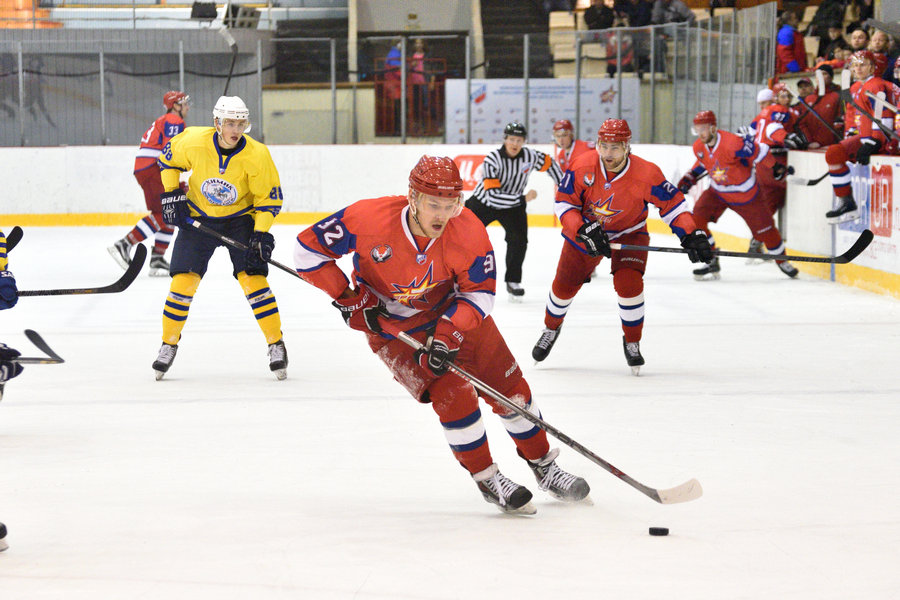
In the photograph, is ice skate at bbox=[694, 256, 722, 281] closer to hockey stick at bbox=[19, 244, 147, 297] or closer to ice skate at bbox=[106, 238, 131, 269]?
ice skate at bbox=[106, 238, 131, 269]

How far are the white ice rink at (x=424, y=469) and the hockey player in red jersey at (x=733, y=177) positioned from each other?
5.77 ft

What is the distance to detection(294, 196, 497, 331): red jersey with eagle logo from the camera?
3.01 meters

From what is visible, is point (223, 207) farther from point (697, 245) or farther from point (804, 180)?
point (804, 180)

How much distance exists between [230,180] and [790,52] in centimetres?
784

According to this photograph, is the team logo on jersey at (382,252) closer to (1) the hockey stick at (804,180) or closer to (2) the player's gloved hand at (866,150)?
(2) the player's gloved hand at (866,150)

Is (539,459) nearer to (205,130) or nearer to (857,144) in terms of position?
(205,130)

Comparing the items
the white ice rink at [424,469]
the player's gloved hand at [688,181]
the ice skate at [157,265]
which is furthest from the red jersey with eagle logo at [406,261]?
the ice skate at [157,265]

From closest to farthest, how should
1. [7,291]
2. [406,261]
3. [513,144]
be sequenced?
[406,261] → [7,291] → [513,144]

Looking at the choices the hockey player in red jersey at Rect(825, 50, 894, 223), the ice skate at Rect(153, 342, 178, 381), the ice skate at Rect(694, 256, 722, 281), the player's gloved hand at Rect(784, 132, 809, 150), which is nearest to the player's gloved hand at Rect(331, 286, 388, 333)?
the ice skate at Rect(153, 342, 178, 381)

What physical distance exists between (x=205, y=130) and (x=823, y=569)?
350 cm

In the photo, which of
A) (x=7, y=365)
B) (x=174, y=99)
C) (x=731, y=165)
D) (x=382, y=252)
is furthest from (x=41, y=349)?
(x=731, y=165)

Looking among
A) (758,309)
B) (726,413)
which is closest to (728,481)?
(726,413)

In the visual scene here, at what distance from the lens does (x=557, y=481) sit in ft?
10.5

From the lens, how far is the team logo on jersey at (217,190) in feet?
16.4
